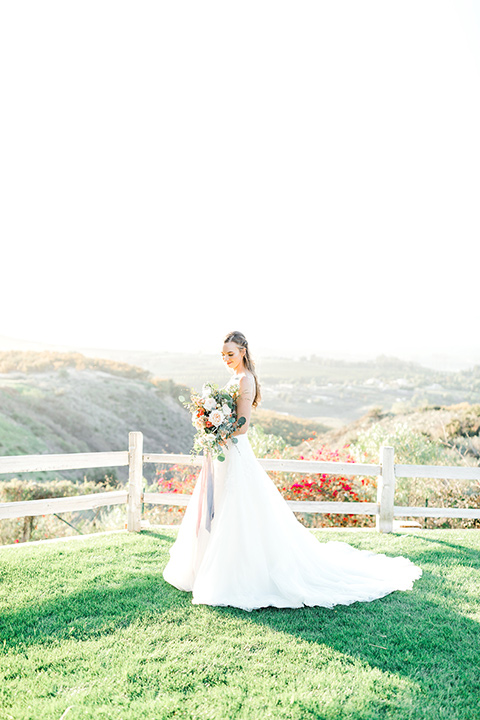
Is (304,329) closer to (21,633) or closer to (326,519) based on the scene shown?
(326,519)

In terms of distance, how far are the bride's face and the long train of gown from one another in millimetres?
662

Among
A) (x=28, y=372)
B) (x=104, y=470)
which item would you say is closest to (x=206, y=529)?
(x=104, y=470)

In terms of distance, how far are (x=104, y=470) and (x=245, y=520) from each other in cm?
1040

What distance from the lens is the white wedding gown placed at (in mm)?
4336

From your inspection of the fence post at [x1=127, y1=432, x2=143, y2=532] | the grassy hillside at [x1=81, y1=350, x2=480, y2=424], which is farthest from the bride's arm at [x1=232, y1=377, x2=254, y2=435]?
the grassy hillside at [x1=81, y1=350, x2=480, y2=424]

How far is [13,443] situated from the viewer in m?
14.8

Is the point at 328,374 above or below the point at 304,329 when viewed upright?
below

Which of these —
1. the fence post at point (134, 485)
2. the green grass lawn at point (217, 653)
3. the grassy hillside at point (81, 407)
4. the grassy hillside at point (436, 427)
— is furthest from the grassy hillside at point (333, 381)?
the green grass lawn at point (217, 653)

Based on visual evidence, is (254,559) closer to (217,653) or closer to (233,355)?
(217,653)

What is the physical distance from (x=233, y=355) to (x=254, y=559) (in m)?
1.71

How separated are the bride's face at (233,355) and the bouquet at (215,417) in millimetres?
229

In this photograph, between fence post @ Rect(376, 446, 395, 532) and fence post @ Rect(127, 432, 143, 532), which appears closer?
fence post @ Rect(127, 432, 143, 532)

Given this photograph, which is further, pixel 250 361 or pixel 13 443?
pixel 13 443

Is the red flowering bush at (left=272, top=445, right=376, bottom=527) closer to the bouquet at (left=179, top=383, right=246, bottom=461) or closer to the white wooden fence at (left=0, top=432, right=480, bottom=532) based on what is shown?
the white wooden fence at (left=0, top=432, right=480, bottom=532)
